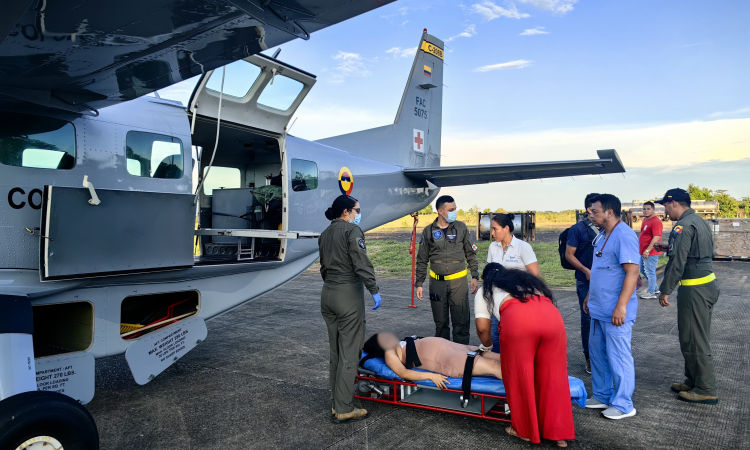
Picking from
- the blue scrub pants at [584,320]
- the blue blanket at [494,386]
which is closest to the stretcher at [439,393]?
the blue blanket at [494,386]

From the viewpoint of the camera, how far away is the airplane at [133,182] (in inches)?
112

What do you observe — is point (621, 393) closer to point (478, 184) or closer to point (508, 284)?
point (508, 284)

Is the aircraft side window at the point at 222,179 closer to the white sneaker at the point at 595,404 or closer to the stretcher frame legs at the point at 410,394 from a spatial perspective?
the stretcher frame legs at the point at 410,394

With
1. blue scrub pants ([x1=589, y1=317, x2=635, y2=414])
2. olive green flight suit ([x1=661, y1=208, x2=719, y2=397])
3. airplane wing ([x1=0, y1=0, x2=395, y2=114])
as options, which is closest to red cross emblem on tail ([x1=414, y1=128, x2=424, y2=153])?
olive green flight suit ([x1=661, y1=208, x2=719, y2=397])

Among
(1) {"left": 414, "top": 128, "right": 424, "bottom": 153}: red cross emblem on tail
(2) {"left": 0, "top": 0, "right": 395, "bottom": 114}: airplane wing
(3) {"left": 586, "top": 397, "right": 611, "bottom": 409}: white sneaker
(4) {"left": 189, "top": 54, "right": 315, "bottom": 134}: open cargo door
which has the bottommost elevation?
(3) {"left": 586, "top": 397, "right": 611, "bottom": 409}: white sneaker

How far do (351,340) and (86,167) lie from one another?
3052mm

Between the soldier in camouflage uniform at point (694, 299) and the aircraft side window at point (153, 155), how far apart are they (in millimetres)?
5223

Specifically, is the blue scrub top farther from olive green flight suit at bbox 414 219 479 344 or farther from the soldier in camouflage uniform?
olive green flight suit at bbox 414 219 479 344

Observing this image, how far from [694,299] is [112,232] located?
545 cm

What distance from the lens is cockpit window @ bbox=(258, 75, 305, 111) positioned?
5.62 metres

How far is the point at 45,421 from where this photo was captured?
9.18 feet

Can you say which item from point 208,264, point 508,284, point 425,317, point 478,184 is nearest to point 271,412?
point 208,264

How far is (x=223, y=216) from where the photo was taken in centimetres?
726

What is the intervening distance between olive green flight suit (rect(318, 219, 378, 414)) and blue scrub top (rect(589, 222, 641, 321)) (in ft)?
6.73
